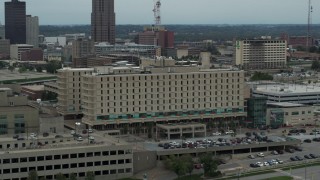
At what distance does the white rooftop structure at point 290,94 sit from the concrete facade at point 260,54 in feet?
137

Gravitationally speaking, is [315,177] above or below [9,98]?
below

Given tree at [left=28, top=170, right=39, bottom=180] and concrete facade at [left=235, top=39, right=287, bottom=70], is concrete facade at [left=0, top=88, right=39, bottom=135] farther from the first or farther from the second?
concrete facade at [left=235, top=39, right=287, bottom=70]

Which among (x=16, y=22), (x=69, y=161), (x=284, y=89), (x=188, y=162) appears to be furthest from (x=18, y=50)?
(x=188, y=162)

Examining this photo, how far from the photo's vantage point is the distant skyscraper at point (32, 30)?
16125cm

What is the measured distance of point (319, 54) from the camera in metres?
135

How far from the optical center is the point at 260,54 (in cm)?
11031

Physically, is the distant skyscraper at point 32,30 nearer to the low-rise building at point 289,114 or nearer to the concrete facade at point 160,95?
the concrete facade at point 160,95

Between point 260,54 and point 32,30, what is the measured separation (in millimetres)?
69432

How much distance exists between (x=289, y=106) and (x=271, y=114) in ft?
7.57

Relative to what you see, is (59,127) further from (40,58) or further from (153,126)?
(40,58)

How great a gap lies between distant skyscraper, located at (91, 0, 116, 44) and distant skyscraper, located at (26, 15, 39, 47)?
42.7 feet

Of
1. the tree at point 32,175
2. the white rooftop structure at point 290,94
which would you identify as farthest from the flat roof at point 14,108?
the white rooftop structure at point 290,94

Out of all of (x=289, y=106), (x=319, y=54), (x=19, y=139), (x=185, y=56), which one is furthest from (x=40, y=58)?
(x=19, y=139)

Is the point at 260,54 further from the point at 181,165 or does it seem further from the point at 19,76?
the point at 181,165
